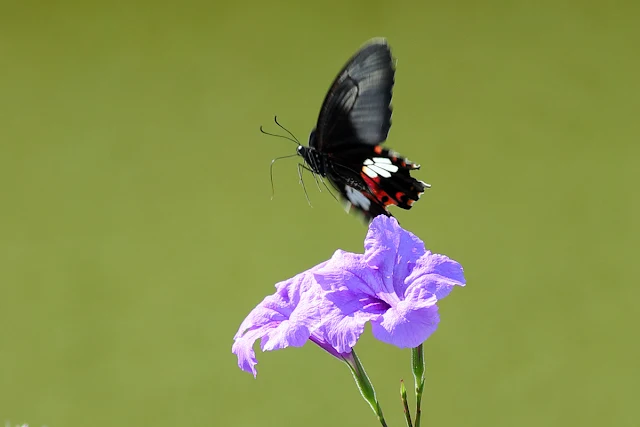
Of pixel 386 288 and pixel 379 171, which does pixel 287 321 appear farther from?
pixel 379 171

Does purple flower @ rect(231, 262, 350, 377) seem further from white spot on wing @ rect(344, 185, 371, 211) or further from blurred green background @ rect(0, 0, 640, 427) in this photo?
blurred green background @ rect(0, 0, 640, 427)

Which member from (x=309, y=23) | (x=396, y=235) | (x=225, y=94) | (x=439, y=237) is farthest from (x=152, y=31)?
(x=396, y=235)

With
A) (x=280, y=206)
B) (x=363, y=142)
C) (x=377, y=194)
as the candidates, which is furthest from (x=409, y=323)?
(x=280, y=206)

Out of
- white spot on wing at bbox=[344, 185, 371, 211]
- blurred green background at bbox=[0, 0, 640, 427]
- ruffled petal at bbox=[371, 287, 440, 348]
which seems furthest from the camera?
blurred green background at bbox=[0, 0, 640, 427]

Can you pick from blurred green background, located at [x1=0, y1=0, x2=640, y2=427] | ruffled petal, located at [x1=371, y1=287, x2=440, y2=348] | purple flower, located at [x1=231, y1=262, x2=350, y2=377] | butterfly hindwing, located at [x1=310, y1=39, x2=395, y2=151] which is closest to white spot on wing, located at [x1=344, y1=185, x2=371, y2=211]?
butterfly hindwing, located at [x1=310, y1=39, x2=395, y2=151]

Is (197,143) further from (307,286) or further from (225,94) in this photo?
(307,286)

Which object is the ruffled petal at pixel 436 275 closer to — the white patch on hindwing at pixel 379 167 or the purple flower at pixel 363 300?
the purple flower at pixel 363 300

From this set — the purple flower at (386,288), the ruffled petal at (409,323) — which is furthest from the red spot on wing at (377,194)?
the ruffled petal at (409,323)
